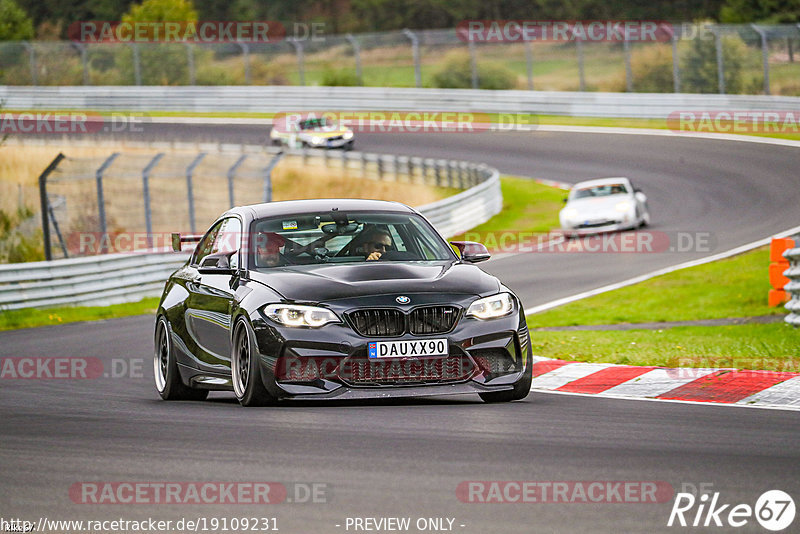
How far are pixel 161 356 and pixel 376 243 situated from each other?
2285 millimetres

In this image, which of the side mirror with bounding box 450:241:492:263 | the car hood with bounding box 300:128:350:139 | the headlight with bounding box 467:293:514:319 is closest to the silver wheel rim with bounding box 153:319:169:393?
the side mirror with bounding box 450:241:492:263

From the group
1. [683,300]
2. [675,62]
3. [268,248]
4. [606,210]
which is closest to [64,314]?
[683,300]

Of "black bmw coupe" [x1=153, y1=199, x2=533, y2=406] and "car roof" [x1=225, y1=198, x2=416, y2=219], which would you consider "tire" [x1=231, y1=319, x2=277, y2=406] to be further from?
"car roof" [x1=225, y1=198, x2=416, y2=219]

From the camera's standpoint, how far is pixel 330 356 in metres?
8.55

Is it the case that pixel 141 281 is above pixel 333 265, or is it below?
below

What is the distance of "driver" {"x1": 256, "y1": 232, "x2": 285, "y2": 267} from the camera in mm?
9594

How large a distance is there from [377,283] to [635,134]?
35.0 m

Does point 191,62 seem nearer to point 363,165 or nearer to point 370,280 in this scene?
point 363,165

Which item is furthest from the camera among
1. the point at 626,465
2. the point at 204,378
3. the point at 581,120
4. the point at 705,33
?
the point at 581,120

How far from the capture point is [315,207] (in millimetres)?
9969

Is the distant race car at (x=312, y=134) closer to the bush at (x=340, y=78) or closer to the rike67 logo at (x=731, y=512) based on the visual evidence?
the bush at (x=340, y=78)

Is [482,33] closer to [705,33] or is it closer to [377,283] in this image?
[705,33]

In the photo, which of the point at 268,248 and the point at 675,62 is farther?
the point at 675,62

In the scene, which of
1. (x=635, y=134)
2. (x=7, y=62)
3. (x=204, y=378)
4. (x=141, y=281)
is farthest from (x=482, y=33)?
(x=204, y=378)
